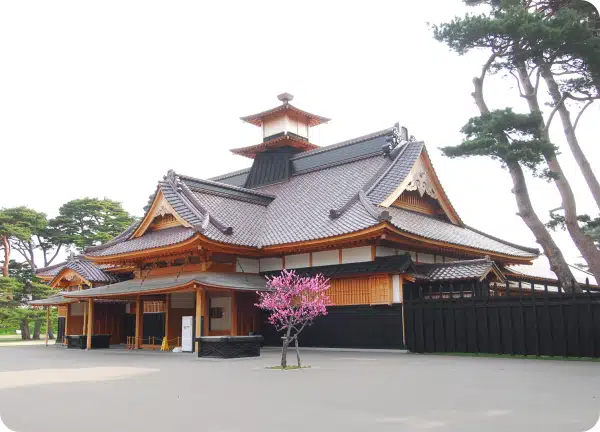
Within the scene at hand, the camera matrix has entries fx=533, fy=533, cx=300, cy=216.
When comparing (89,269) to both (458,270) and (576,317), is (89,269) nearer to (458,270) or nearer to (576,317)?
(458,270)

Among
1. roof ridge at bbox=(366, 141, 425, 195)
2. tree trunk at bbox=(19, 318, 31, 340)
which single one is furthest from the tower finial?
tree trunk at bbox=(19, 318, 31, 340)

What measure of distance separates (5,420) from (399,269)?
1370 centimetres

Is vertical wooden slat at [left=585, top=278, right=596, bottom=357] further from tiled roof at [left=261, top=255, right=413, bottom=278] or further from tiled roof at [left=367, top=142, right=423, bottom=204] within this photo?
tiled roof at [left=367, top=142, right=423, bottom=204]

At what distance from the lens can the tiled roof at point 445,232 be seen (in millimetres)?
21734

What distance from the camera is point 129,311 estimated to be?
29219 mm

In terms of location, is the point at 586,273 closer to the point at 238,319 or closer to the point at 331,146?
the point at 331,146

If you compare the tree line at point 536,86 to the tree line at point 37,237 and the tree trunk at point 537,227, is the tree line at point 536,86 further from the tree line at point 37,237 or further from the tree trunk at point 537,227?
the tree line at point 37,237

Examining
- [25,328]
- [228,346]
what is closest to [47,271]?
[25,328]

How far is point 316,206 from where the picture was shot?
81.3ft

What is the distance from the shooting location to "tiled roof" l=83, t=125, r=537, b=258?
21.6 m

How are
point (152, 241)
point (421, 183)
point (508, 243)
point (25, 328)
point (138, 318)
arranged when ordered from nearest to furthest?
point (138, 318)
point (152, 241)
point (421, 183)
point (508, 243)
point (25, 328)

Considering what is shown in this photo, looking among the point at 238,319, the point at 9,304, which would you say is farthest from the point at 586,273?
the point at 9,304

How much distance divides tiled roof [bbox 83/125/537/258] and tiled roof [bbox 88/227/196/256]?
8cm

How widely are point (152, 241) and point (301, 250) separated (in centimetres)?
676
